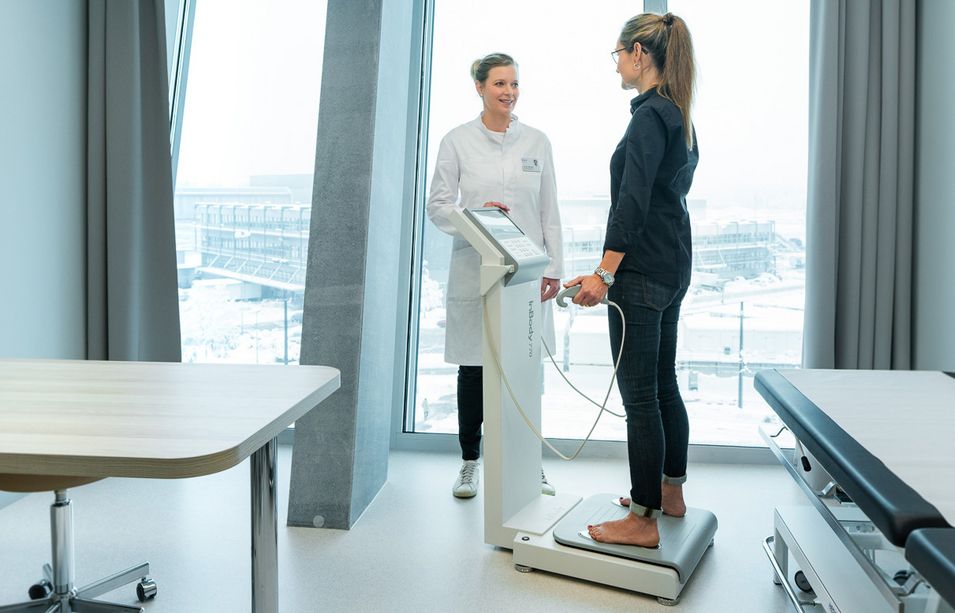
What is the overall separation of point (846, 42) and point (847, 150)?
1.43ft

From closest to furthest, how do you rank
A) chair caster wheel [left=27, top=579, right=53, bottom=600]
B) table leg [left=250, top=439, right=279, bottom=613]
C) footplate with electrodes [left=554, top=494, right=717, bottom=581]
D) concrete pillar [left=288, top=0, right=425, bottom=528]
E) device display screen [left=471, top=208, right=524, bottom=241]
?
table leg [left=250, top=439, right=279, bottom=613] < chair caster wheel [left=27, top=579, right=53, bottom=600] < footplate with electrodes [left=554, top=494, right=717, bottom=581] < device display screen [left=471, top=208, right=524, bottom=241] < concrete pillar [left=288, top=0, right=425, bottom=528]

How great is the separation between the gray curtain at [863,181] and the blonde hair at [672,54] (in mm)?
1323

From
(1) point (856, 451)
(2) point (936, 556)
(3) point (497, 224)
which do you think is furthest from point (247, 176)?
(2) point (936, 556)

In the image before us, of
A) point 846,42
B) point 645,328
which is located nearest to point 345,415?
point 645,328

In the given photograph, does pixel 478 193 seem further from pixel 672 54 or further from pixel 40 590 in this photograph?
pixel 40 590

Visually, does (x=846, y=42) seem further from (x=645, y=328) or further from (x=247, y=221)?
(x=247, y=221)

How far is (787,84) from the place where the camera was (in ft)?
12.3

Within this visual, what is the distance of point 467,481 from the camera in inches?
129

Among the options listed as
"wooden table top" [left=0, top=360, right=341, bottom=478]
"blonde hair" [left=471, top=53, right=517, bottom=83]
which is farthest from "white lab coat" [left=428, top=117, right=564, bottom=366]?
"wooden table top" [left=0, top=360, right=341, bottom=478]

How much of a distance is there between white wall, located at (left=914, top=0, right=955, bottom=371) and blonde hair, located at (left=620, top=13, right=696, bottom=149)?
4.44ft

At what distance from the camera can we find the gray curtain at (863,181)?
3400 mm

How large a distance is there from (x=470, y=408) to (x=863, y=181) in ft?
6.05

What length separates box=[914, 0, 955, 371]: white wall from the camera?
3111 mm

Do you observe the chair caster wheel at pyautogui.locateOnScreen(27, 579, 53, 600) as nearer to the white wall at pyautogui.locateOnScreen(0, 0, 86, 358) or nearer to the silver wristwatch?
the white wall at pyautogui.locateOnScreen(0, 0, 86, 358)
